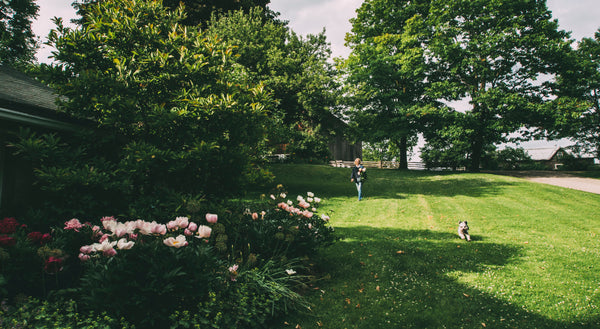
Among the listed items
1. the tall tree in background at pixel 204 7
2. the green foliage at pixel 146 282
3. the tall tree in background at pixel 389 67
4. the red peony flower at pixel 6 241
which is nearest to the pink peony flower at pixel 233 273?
the green foliage at pixel 146 282

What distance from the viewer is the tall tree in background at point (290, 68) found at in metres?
16.0

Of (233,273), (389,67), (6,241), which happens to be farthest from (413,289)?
(389,67)

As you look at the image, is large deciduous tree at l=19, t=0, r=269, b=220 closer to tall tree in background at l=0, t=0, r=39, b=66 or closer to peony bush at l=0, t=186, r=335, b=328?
peony bush at l=0, t=186, r=335, b=328

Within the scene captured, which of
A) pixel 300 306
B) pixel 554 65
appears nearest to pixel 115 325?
pixel 300 306

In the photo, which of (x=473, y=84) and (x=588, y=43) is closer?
(x=473, y=84)

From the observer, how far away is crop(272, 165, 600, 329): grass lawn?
13.5 feet

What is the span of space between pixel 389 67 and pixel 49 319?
25.5m

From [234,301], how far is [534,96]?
90.8 ft

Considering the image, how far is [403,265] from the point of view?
19.4ft

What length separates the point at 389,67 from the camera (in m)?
24.2

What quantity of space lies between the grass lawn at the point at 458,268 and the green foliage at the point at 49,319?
211 cm

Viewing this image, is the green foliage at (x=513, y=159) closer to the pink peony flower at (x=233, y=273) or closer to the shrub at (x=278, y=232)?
the shrub at (x=278, y=232)

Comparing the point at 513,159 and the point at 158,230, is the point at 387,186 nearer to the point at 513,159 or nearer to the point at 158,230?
the point at 158,230

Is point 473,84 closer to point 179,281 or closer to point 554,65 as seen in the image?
point 554,65
